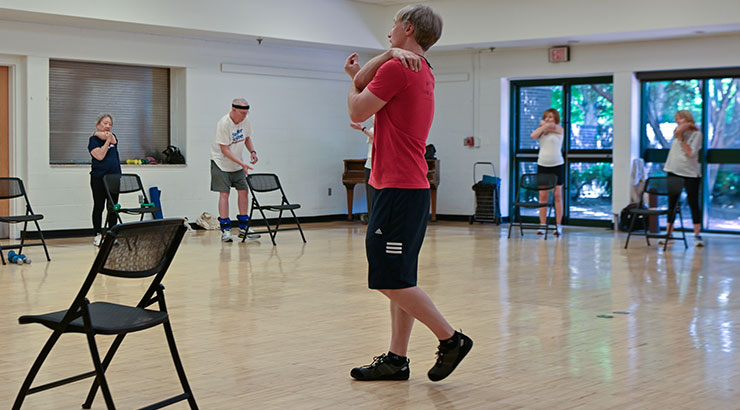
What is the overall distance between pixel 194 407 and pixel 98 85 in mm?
8463

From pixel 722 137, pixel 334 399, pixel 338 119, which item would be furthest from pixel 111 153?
pixel 722 137

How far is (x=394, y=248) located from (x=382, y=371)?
1.88 ft

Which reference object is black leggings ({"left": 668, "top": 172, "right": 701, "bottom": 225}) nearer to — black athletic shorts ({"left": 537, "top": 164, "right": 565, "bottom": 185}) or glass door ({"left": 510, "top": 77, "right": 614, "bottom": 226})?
black athletic shorts ({"left": 537, "top": 164, "right": 565, "bottom": 185})

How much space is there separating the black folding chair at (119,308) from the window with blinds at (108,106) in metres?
7.91

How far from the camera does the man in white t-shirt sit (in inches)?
374

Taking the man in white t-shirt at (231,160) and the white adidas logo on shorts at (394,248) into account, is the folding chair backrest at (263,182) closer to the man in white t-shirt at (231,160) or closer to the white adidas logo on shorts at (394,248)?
the man in white t-shirt at (231,160)

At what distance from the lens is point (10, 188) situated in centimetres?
860

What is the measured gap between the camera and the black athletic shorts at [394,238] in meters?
3.50

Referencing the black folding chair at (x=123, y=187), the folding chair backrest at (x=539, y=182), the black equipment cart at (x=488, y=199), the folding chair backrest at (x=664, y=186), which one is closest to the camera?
the black folding chair at (x=123, y=187)

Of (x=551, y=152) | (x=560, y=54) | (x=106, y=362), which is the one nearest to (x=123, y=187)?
(x=551, y=152)

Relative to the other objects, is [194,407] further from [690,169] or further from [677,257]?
[690,169]


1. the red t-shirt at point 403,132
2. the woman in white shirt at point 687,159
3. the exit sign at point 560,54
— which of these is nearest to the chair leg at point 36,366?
the red t-shirt at point 403,132

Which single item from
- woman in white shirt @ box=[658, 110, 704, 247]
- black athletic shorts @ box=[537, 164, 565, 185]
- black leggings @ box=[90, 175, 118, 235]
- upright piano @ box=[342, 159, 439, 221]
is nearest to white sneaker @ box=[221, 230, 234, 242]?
black leggings @ box=[90, 175, 118, 235]

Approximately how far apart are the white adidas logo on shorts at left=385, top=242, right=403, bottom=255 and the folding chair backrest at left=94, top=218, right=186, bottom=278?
0.82 m
